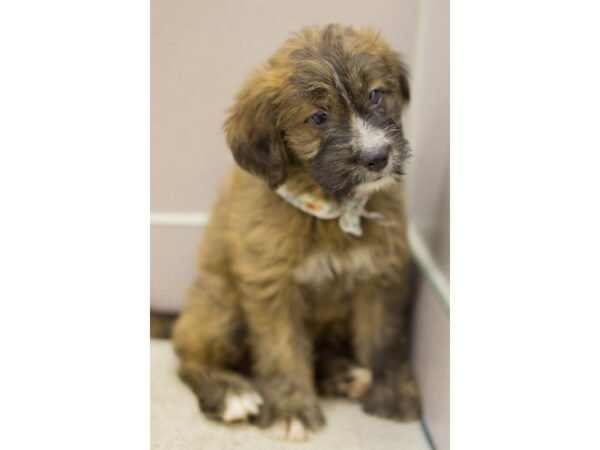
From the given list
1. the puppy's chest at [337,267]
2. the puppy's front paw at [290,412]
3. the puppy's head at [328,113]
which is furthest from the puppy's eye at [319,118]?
the puppy's front paw at [290,412]

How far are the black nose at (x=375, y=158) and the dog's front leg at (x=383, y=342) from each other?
561mm

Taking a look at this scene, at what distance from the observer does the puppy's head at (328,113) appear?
61.5 inches

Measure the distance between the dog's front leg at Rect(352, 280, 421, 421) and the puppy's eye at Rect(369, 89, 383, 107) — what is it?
61 centimetres

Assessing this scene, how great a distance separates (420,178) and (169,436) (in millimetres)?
1009

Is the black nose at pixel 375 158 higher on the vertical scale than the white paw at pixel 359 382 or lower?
higher

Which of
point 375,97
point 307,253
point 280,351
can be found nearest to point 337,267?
Result: point 307,253

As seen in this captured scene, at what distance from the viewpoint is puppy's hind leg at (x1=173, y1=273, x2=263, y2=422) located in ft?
6.58

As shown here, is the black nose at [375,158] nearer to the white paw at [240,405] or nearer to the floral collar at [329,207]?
the floral collar at [329,207]

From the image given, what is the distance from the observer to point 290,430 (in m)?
1.82

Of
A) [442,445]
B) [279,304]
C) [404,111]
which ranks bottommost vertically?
[442,445]
